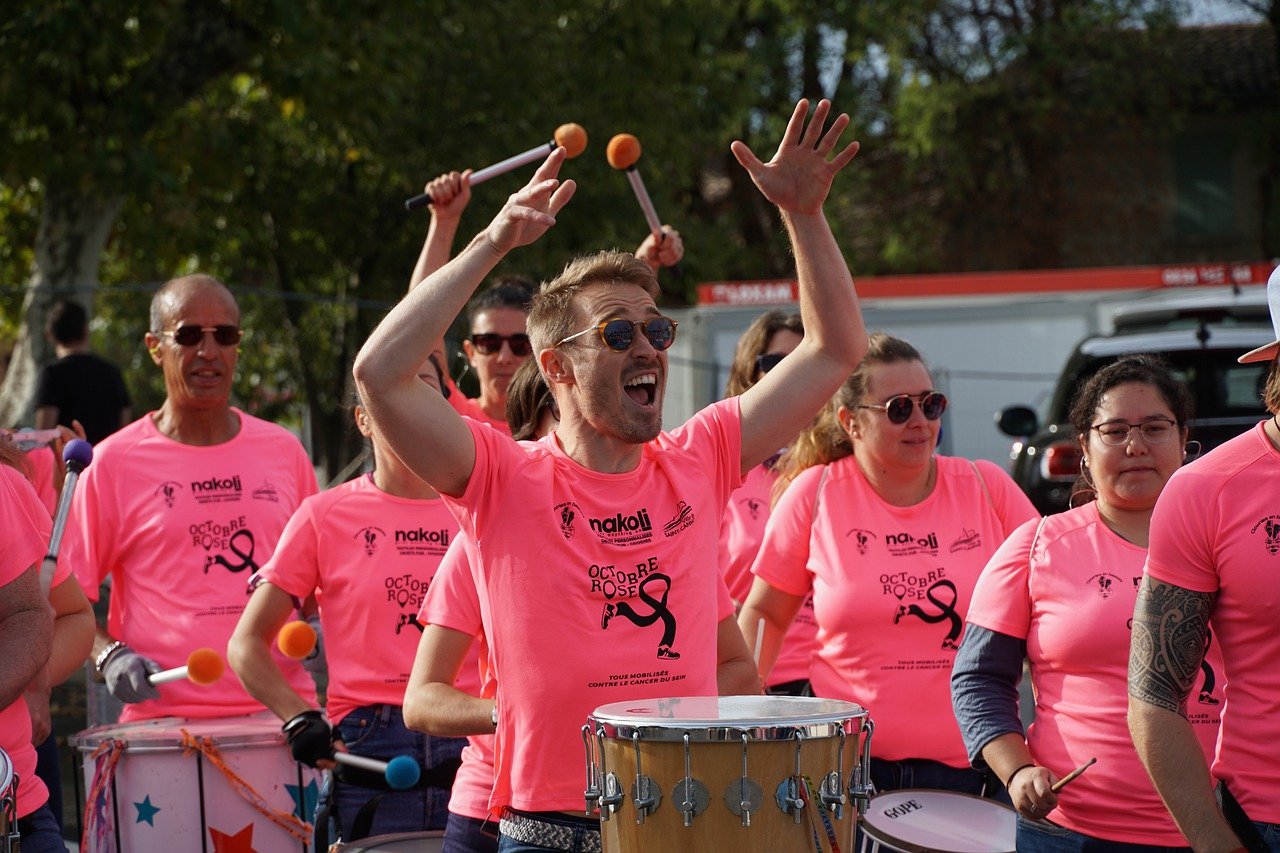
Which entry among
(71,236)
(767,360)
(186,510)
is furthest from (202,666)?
(71,236)

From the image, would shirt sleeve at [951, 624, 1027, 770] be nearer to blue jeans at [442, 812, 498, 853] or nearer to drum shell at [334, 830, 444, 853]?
blue jeans at [442, 812, 498, 853]

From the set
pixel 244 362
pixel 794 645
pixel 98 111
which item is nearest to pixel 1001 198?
pixel 244 362

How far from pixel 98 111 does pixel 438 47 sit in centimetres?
522

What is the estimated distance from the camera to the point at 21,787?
3.69 meters

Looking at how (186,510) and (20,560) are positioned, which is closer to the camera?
(20,560)

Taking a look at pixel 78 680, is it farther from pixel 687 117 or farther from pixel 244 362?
pixel 687 117

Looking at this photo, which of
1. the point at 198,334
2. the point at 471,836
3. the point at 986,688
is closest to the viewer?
the point at 471,836

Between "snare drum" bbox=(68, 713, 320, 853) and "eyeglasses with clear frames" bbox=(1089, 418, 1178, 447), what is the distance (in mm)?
2353

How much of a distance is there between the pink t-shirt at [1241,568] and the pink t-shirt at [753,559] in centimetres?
231

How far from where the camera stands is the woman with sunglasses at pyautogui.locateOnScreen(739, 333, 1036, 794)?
192 inches

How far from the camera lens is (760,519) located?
234 inches

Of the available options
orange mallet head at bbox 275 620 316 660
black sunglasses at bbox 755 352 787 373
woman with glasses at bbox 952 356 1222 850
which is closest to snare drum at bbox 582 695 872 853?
woman with glasses at bbox 952 356 1222 850

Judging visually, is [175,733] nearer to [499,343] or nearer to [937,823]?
[499,343]

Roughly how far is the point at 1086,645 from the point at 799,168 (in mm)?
1262
